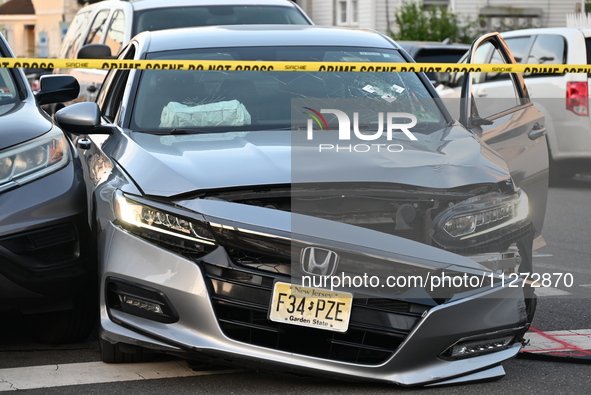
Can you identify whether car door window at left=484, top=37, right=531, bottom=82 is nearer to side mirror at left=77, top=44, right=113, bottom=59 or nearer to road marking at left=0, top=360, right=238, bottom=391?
side mirror at left=77, top=44, right=113, bottom=59

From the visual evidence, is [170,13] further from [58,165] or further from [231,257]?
[231,257]

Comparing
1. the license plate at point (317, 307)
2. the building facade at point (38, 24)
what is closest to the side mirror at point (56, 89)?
the license plate at point (317, 307)

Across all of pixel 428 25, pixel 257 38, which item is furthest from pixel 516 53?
pixel 428 25

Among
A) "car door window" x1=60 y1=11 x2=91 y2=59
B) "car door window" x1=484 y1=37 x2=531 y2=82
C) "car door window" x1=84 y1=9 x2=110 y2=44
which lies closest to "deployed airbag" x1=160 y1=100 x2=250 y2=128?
"car door window" x1=84 y1=9 x2=110 y2=44

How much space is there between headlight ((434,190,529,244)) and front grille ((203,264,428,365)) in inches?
15.9

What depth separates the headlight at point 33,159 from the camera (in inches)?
197

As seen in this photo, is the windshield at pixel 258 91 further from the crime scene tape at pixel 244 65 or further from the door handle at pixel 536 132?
the door handle at pixel 536 132

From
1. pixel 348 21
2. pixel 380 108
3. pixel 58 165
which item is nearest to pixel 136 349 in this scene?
pixel 58 165

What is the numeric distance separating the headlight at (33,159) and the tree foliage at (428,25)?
87.5 feet

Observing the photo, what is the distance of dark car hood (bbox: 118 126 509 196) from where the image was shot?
4.53m

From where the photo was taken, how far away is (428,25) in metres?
31.7

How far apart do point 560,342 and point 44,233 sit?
2.61 metres

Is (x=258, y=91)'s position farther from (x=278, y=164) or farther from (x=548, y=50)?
(x=548, y=50)

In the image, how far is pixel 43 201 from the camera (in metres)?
5.04
